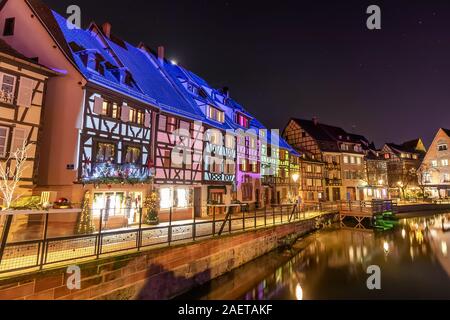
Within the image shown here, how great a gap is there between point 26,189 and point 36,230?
8.47 feet

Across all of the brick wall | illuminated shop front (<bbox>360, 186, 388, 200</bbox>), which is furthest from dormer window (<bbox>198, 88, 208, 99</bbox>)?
→ illuminated shop front (<bbox>360, 186, 388, 200</bbox>)

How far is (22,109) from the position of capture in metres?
14.4

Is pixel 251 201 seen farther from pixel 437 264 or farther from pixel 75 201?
pixel 75 201

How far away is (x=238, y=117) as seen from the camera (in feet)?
107

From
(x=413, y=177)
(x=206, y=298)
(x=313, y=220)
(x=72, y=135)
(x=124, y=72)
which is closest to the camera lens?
(x=206, y=298)

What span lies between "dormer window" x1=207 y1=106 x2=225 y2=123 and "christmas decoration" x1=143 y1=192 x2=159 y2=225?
10.9m

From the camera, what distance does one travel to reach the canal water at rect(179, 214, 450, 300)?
1378 cm

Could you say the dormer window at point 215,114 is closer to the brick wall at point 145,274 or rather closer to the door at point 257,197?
the door at point 257,197

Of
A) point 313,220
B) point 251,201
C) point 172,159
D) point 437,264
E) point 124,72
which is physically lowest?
point 437,264

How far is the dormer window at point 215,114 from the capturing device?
86.1 ft

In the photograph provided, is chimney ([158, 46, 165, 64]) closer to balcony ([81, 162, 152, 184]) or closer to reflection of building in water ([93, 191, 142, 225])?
balcony ([81, 162, 152, 184])

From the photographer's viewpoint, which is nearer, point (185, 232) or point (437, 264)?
point (185, 232)

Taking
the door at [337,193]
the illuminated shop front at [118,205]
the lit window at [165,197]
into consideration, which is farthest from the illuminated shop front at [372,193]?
the illuminated shop front at [118,205]
